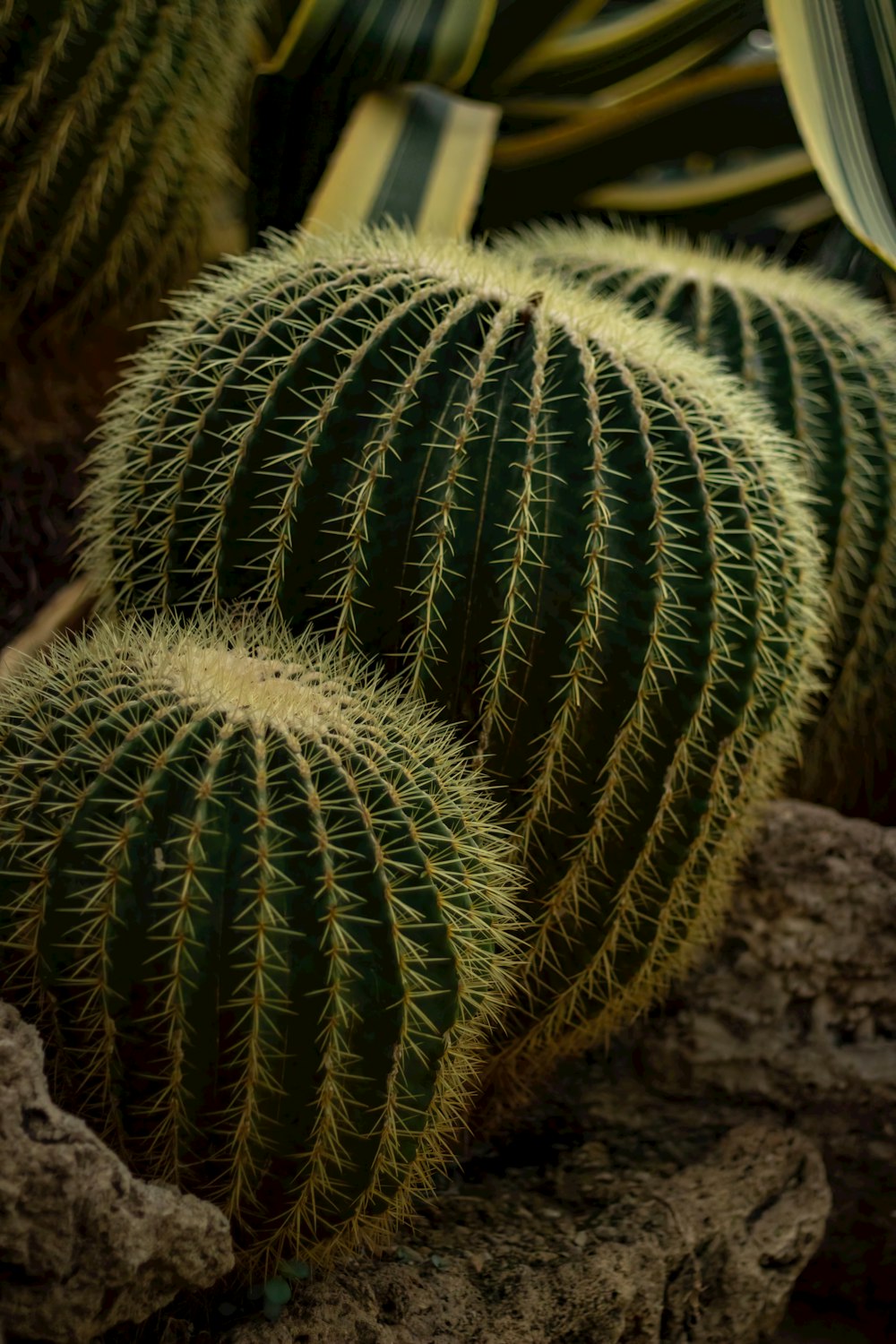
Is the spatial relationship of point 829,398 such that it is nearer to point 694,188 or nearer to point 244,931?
point 694,188

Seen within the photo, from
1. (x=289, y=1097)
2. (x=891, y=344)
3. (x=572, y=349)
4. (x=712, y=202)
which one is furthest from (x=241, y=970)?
A: (x=712, y=202)

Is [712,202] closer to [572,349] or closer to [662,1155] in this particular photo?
[572,349]

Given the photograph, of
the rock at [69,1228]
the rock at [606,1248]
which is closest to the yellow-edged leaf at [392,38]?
the rock at [606,1248]

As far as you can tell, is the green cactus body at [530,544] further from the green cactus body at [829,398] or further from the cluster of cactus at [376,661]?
the green cactus body at [829,398]

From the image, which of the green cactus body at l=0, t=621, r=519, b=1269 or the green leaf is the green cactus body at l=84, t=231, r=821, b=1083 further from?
the green leaf

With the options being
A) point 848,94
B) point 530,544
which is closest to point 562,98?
point 848,94

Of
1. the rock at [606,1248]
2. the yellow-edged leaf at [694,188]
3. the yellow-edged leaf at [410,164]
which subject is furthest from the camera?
the yellow-edged leaf at [694,188]

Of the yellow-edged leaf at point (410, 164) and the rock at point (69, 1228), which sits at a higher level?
the yellow-edged leaf at point (410, 164)
